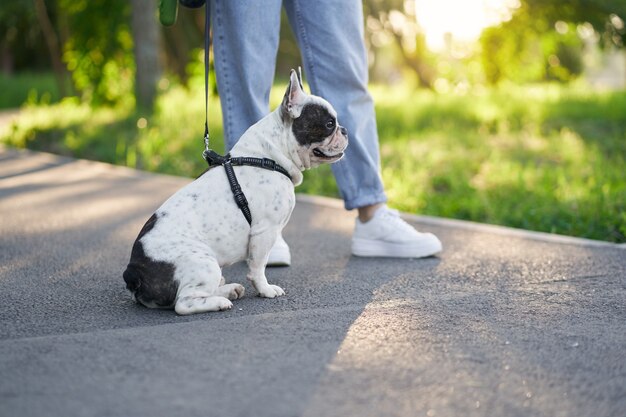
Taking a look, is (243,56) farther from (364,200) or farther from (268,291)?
(268,291)

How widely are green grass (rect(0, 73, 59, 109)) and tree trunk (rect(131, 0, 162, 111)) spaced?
350 inches

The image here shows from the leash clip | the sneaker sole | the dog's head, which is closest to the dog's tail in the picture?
the leash clip

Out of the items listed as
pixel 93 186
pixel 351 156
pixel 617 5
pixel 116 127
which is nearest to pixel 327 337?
pixel 351 156

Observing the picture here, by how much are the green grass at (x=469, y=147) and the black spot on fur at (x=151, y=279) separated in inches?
120

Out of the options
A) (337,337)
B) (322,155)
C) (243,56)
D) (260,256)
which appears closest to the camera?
(337,337)

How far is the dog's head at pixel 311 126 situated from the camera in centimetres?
347

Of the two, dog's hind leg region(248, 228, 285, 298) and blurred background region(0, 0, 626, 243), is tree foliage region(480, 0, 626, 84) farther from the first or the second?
dog's hind leg region(248, 228, 285, 298)

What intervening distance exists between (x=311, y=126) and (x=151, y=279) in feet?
3.22

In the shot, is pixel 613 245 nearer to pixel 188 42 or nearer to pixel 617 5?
pixel 617 5

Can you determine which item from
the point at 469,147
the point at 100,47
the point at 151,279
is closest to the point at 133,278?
the point at 151,279

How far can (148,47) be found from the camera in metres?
11.4

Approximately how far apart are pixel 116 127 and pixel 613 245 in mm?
7429

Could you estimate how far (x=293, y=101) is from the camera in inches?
136

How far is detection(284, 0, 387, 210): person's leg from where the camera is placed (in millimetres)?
4043
